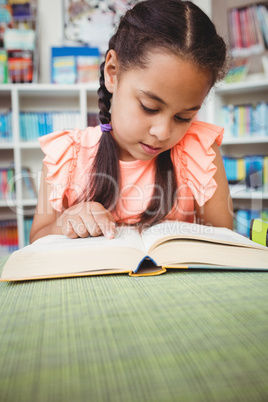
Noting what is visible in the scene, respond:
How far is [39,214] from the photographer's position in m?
0.92

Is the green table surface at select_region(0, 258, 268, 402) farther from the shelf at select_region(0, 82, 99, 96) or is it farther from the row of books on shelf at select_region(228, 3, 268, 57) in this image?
the row of books on shelf at select_region(228, 3, 268, 57)

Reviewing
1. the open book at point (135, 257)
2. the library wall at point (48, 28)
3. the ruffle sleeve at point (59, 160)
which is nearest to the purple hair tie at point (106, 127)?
the ruffle sleeve at point (59, 160)

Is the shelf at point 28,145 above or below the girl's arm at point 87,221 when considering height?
above

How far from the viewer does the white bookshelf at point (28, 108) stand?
2.04 metres

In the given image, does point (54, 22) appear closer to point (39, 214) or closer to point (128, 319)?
point (39, 214)

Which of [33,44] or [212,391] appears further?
[33,44]

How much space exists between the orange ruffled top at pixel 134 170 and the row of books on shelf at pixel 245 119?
4.17 feet

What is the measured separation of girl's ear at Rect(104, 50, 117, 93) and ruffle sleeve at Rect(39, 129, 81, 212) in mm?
204

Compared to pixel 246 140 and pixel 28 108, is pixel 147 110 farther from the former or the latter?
pixel 28 108

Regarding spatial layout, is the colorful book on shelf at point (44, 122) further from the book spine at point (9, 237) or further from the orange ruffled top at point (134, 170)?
the orange ruffled top at point (134, 170)

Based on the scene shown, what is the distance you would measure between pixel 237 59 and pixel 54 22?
4.51ft

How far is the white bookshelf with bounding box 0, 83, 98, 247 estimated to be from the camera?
2043 mm

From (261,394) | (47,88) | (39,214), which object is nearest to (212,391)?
(261,394)

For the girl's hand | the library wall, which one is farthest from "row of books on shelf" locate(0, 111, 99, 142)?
the girl's hand
